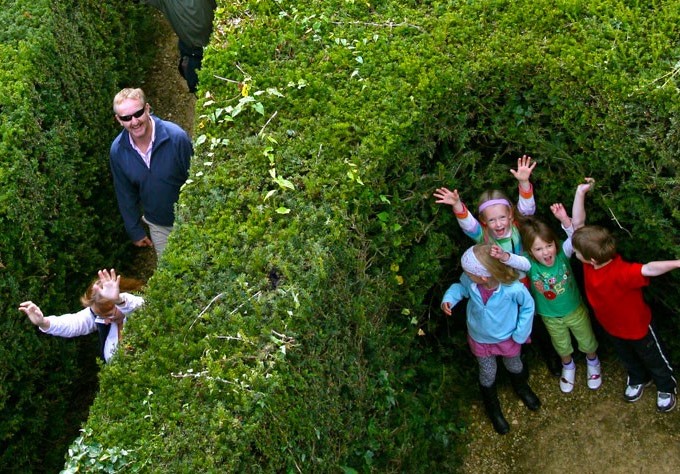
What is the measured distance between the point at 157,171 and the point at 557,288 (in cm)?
282

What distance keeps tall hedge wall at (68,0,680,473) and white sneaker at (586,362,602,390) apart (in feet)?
1.77

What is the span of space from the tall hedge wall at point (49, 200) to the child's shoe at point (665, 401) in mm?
4054

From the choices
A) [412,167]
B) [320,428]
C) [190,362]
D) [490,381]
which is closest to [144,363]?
[190,362]

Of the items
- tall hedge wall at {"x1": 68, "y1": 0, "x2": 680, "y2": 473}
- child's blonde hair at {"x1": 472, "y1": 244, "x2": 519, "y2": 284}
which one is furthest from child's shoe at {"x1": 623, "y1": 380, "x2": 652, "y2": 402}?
child's blonde hair at {"x1": 472, "y1": 244, "x2": 519, "y2": 284}

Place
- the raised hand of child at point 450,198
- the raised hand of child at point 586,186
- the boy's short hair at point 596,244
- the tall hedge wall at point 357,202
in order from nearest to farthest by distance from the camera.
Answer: the tall hedge wall at point 357,202 < the boy's short hair at point 596,244 < the raised hand of child at point 586,186 < the raised hand of child at point 450,198

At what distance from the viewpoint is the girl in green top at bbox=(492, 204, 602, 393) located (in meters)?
5.93

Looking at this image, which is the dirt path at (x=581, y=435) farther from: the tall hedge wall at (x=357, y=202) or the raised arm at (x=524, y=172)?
the raised arm at (x=524, y=172)

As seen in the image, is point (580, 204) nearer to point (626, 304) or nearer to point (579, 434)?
point (626, 304)

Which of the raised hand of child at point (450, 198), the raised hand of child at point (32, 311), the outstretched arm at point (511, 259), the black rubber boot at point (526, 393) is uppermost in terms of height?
the raised hand of child at point (450, 198)

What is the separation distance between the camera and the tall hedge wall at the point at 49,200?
20.6ft

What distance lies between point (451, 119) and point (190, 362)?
2444 mm

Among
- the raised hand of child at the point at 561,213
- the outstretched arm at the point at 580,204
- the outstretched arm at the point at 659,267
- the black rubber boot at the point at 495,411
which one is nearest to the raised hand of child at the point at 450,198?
the raised hand of child at the point at 561,213

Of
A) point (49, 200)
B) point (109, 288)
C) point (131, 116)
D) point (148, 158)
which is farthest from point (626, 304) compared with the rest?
point (49, 200)

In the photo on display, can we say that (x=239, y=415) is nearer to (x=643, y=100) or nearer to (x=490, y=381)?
(x=490, y=381)
